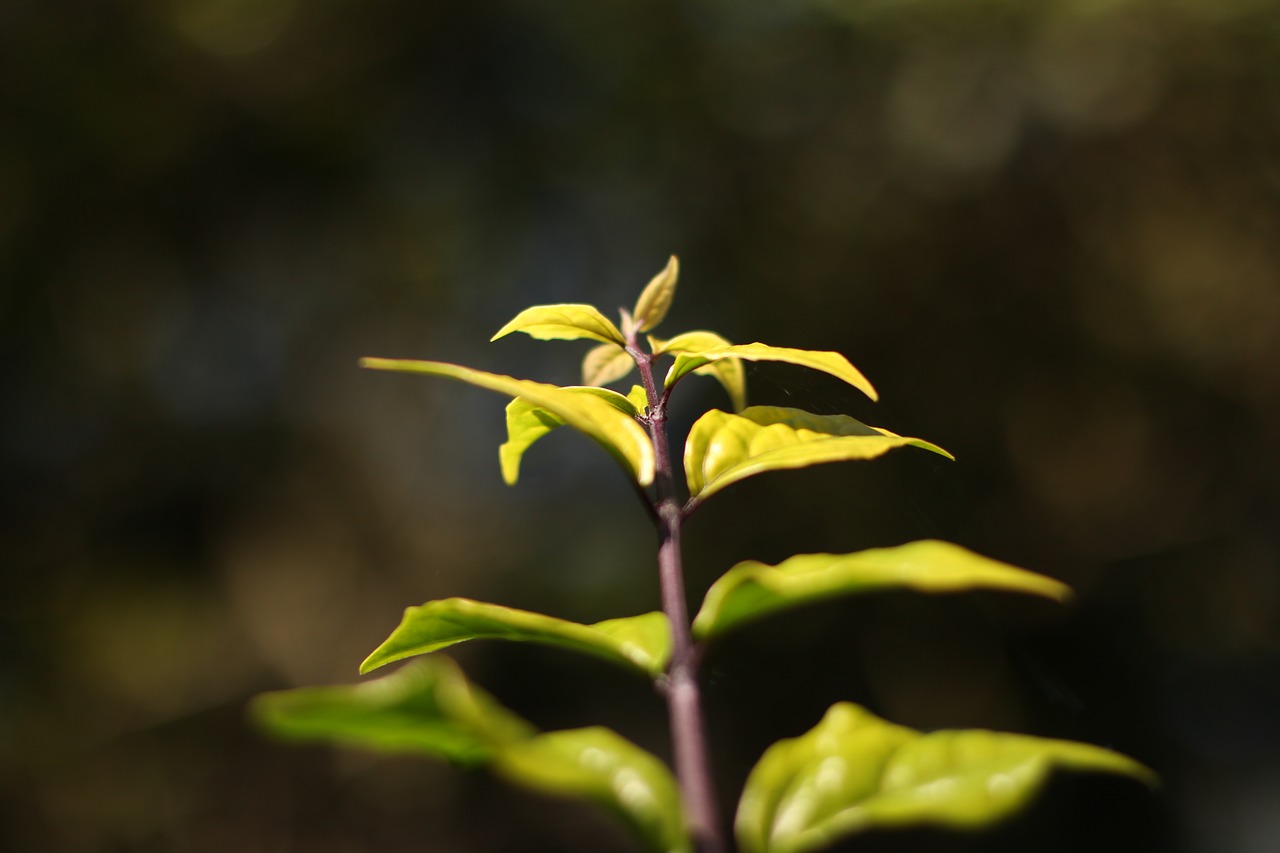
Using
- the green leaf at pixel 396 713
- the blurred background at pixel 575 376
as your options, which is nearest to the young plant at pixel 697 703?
the green leaf at pixel 396 713

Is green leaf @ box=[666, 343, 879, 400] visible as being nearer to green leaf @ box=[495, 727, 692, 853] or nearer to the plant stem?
the plant stem

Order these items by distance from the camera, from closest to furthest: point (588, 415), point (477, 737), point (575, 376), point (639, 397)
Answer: point (477, 737) < point (588, 415) < point (639, 397) < point (575, 376)

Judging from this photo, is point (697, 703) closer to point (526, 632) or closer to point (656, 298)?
point (526, 632)

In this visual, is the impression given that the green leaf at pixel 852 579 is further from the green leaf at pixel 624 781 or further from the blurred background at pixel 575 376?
the blurred background at pixel 575 376

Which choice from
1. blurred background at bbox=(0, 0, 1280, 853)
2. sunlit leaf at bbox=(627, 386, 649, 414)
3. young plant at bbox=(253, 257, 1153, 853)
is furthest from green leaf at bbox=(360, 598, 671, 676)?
blurred background at bbox=(0, 0, 1280, 853)

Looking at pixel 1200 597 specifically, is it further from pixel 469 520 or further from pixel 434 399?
pixel 434 399

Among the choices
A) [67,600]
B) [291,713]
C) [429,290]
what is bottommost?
[291,713]

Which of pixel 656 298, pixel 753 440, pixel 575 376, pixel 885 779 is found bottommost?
pixel 885 779

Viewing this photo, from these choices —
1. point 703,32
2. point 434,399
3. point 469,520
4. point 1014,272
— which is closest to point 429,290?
point 434,399

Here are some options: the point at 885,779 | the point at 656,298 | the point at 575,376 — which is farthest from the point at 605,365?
the point at 575,376
